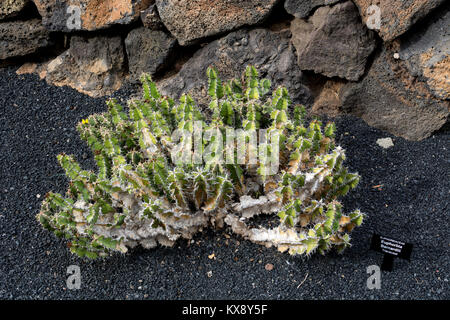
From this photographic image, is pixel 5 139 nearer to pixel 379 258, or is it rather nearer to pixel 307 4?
pixel 307 4

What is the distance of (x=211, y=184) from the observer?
10.2 feet

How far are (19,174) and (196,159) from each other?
160 cm

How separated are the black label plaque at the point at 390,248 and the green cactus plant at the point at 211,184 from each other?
0.18 metres

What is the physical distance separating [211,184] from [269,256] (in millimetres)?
595

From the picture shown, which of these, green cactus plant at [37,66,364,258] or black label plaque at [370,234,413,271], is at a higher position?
green cactus plant at [37,66,364,258]

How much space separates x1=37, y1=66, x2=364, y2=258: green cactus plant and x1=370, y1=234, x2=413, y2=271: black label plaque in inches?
7.1

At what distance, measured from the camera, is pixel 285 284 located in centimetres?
309

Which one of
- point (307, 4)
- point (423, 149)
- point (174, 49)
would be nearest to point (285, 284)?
point (423, 149)

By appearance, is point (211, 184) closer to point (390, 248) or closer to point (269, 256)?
point (269, 256)

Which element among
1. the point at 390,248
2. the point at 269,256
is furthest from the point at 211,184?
the point at 390,248

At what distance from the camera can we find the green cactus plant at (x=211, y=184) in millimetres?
3082

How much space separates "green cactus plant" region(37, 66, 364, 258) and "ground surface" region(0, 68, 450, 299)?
13cm

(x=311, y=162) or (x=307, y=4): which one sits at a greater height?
(x=307, y=4)

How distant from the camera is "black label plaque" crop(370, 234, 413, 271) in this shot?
301 cm
